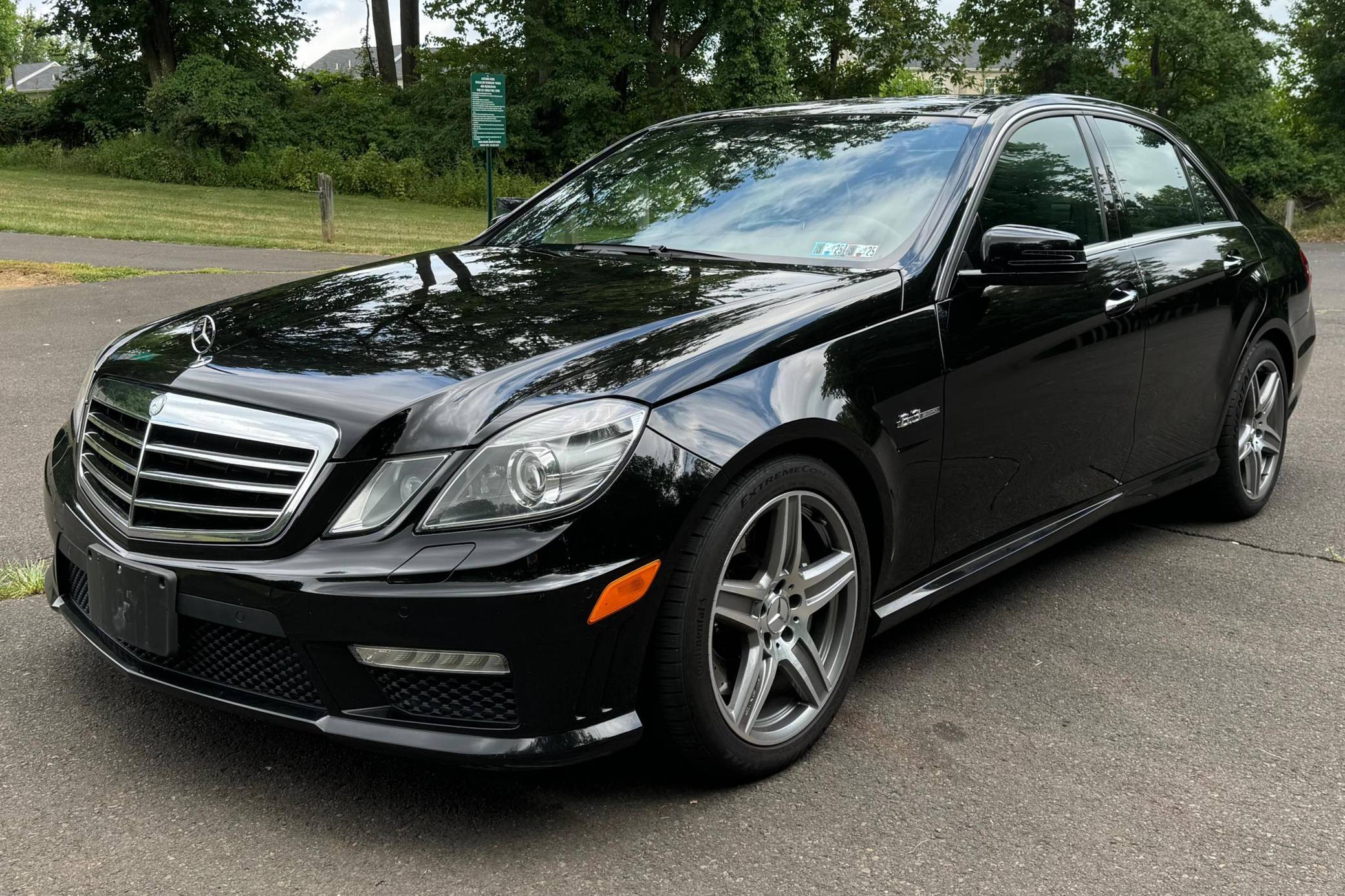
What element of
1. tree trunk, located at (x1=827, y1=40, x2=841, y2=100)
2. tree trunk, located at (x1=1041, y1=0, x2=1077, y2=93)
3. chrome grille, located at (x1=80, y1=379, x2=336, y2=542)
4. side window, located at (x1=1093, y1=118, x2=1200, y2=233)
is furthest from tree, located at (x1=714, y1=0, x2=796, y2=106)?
chrome grille, located at (x1=80, y1=379, x2=336, y2=542)

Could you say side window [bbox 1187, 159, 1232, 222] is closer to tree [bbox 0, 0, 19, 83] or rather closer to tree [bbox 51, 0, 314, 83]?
tree [bbox 51, 0, 314, 83]

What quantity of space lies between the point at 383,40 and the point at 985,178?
40727 millimetres

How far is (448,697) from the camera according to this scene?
8.05 feet

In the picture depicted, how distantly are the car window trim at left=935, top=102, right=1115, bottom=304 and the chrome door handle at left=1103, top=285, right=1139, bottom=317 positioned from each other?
15 centimetres

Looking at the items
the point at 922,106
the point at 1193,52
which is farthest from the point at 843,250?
the point at 1193,52

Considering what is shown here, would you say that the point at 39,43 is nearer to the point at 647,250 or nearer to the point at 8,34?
the point at 8,34

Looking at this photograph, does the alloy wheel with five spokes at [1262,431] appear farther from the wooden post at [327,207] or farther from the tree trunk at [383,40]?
the tree trunk at [383,40]

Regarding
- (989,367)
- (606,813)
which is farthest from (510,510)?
(989,367)

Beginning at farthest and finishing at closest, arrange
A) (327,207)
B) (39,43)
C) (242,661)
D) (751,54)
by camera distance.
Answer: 1. (39,43)
2. (751,54)
3. (327,207)
4. (242,661)

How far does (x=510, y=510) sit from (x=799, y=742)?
3.34 ft

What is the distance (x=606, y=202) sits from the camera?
13.8 ft

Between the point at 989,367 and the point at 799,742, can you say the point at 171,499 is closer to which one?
the point at 799,742

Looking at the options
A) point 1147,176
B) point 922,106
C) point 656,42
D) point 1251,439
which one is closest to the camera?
point 922,106

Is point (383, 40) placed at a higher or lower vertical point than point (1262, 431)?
higher
